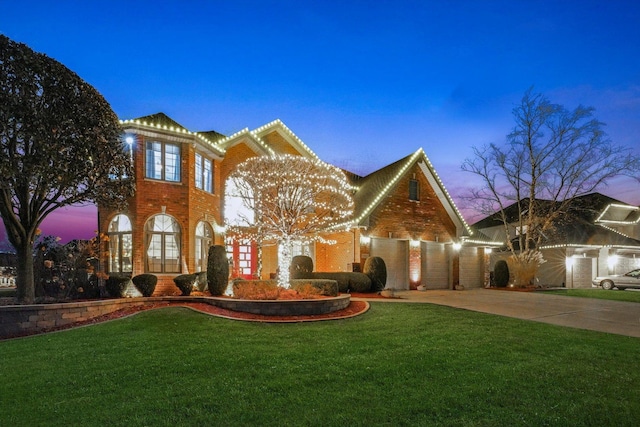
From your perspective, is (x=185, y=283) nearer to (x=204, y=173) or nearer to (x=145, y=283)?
(x=145, y=283)

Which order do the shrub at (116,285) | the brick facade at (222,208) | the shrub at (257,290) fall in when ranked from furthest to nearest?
the brick facade at (222,208), the shrub at (116,285), the shrub at (257,290)

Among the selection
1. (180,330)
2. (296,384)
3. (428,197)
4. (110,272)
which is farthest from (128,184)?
(428,197)

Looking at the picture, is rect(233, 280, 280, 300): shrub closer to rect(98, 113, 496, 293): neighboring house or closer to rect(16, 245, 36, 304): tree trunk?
rect(98, 113, 496, 293): neighboring house

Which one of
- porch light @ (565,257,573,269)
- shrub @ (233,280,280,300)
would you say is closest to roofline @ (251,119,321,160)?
shrub @ (233,280,280,300)

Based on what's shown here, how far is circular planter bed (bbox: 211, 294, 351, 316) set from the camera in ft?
36.3

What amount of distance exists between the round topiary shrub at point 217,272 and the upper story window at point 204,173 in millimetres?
5085

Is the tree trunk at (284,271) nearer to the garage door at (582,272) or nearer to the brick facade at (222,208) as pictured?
the brick facade at (222,208)

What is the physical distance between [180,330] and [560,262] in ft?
90.6

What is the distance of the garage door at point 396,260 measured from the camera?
20.8 metres

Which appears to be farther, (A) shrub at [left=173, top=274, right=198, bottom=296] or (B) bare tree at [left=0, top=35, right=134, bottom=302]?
(A) shrub at [left=173, top=274, right=198, bottom=296]

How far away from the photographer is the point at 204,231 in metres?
17.5

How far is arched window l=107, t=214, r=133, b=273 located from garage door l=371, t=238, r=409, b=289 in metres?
11.8

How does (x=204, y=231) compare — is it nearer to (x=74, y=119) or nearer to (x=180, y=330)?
(x=74, y=119)

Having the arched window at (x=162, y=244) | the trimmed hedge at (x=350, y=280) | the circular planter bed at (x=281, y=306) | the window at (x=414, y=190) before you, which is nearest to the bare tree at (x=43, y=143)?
the arched window at (x=162, y=244)
